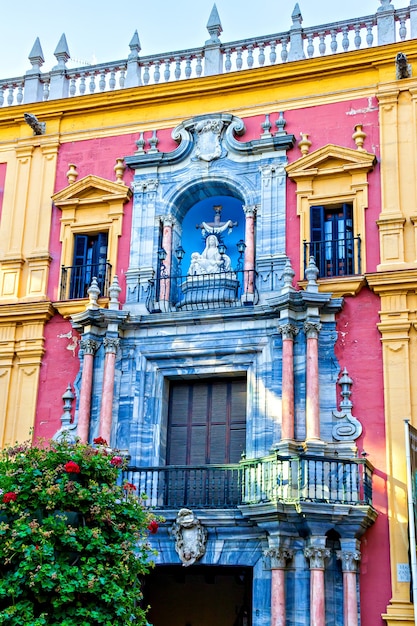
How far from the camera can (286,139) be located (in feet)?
57.1

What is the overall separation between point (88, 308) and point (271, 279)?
3.24 m

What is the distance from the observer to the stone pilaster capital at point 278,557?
1419cm

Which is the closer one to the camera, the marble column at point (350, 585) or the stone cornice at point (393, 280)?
the marble column at point (350, 585)

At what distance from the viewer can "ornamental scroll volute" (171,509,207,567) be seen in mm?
14836

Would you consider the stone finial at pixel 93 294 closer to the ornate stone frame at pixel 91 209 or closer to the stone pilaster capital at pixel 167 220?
the ornate stone frame at pixel 91 209

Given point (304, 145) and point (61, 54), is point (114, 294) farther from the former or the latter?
point (61, 54)

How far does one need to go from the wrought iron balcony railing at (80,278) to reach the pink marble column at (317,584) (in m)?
6.37

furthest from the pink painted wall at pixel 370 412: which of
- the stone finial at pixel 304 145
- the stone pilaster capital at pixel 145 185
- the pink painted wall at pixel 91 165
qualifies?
the pink painted wall at pixel 91 165

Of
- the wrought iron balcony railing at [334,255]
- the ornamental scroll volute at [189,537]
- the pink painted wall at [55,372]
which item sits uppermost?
the wrought iron balcony railing at [334,255]

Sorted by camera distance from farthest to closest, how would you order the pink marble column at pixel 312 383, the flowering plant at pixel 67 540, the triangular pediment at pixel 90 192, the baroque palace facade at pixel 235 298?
the triangular pediment at pixel 90 192, the pink marble column at pixel 312 383, the baroque palace facade at pixel 235 298, the flowering plant at pixel 67 540

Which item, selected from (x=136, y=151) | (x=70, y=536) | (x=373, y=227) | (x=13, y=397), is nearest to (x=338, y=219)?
(x=373, y=227)

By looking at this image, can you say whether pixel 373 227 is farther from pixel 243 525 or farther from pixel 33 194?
pixel 33 194

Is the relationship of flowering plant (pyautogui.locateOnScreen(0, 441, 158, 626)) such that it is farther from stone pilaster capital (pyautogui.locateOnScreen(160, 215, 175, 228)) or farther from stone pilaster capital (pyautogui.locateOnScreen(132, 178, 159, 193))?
stone pilaster capital (pyautogui.locateOnScreen(132, 178, 159, 193))

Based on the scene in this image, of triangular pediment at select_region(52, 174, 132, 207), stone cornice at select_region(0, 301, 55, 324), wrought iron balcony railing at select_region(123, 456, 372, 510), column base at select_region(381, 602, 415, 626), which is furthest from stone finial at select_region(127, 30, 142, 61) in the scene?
column base at select_region(381, 602, 415, 626)
